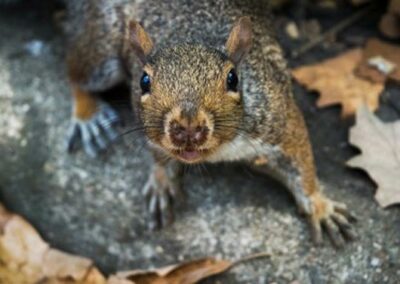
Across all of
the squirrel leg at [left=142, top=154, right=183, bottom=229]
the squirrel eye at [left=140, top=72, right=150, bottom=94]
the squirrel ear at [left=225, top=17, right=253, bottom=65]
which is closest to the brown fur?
the squirrel leg at [left=142, top=154, right=183, bottom=229]

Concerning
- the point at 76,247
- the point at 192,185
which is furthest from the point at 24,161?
the point at 192,185

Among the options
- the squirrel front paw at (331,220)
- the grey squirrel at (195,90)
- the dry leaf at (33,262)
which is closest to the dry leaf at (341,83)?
the grey squirrel at (195,90)

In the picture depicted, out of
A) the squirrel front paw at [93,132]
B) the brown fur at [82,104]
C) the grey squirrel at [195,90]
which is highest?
the grey squirrel at [195,90]

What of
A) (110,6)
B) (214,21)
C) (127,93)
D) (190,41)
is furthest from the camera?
(127,93)

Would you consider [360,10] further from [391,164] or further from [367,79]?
[391,164]

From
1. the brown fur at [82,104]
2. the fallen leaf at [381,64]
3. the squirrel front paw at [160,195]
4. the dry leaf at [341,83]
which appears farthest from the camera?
the brown fur at [82,104]

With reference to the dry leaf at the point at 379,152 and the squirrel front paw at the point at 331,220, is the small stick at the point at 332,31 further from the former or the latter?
the squirrel front paw at the point at 331,220

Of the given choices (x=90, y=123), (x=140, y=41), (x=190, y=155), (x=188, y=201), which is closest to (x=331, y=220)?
(x=188, y=201)
